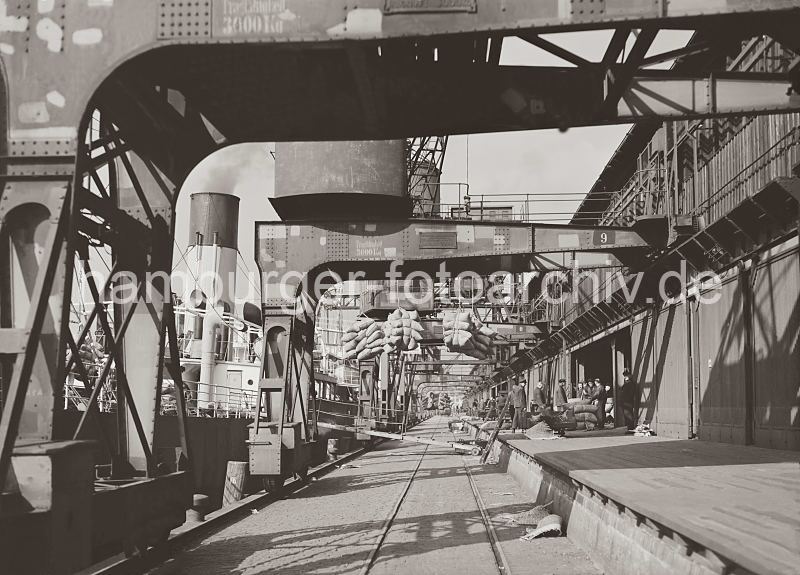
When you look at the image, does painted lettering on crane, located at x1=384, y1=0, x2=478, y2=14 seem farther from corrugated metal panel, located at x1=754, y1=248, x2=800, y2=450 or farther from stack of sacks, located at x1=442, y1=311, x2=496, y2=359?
stack of sacks, located at x1=442, y1=311, x2=496, y2=359

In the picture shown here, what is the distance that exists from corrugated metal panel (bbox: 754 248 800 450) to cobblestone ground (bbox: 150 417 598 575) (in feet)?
13.6

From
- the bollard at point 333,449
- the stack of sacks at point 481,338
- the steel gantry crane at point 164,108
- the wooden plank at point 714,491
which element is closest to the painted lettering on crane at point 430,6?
the steel gantry crane at point 164,108

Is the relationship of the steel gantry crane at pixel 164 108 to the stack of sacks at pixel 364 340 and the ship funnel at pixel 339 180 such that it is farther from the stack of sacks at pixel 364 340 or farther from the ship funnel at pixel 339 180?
the stack of sacks at pixel 364 340

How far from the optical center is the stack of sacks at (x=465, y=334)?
846 inches

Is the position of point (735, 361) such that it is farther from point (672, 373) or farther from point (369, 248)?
point (369, 248)

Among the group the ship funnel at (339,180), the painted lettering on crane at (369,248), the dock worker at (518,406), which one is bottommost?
the dock worker at (518,406)

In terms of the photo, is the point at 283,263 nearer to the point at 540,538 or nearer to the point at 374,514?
the point at 374,514

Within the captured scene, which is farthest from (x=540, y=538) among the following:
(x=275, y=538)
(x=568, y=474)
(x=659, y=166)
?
(x=659, y=166)

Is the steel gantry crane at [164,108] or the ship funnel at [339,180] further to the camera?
the ship funnel at [339,180]

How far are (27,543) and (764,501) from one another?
5708mm

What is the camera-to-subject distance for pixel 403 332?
21656 mm

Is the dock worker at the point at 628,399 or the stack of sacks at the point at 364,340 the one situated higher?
the stack of sacks at the point at 364,340

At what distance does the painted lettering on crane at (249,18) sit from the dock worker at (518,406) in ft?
73.3

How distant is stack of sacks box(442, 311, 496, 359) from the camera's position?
21.5 m
